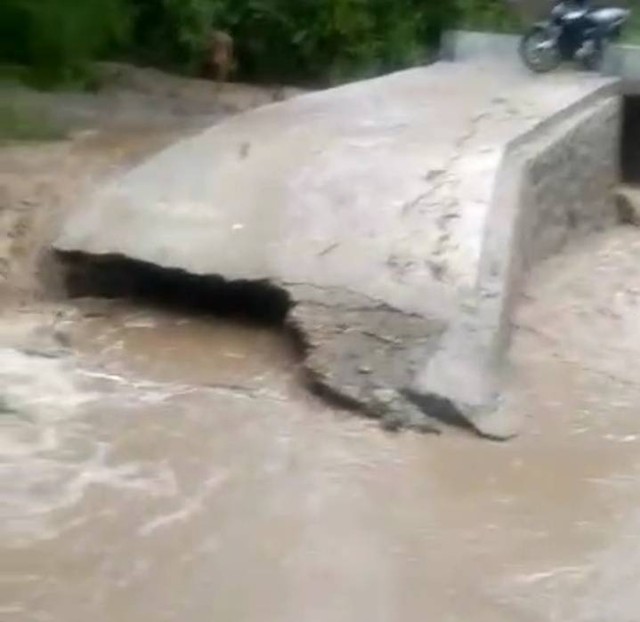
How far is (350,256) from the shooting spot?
414 centimetres

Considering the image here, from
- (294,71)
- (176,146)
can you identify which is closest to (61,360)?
(176,146)

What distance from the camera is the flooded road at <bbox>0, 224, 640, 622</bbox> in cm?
279

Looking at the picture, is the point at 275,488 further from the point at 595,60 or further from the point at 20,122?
the point at 595,60

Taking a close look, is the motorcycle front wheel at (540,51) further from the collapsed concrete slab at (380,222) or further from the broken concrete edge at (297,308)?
the broken concrete edge at (297,308)

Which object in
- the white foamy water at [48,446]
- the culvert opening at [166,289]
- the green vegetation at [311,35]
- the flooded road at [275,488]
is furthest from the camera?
the green vegetation at [311,35]

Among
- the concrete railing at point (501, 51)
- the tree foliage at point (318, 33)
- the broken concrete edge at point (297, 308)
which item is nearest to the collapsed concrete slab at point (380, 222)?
the broken concrete edge at point (297, 308)

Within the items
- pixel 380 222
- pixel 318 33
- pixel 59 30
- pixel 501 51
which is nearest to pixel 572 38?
pixel 501 51

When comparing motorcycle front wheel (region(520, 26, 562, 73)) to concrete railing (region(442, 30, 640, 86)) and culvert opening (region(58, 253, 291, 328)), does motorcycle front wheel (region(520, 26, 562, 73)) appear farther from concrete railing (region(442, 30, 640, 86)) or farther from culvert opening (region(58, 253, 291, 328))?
culvert opening (region(58, 253, 291, 328))

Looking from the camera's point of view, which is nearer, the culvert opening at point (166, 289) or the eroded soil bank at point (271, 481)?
the eroded soil bank at point (271, 481)

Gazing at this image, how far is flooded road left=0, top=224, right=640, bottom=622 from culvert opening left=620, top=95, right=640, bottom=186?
2076 mm

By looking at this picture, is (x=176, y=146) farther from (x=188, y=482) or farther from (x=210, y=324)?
(x=188, y=482)

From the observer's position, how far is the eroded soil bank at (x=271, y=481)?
2.80 meters

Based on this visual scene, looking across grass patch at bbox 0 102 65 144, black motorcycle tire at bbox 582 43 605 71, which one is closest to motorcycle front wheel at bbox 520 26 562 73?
black motorcycle tire at bbox 582 43 605 71

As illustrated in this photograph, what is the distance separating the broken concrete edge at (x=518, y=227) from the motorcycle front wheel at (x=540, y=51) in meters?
0.36
